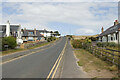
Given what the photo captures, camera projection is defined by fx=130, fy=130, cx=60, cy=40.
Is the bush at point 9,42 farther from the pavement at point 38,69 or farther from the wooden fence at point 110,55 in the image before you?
the wooden fence at point 110,55

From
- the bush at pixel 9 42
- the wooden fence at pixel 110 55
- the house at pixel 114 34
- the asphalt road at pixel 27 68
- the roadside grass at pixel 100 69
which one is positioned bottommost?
the asphalt road at pixel 27 68

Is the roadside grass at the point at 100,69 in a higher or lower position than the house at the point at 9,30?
lower

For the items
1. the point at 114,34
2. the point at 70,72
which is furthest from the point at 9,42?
the point at 114,34

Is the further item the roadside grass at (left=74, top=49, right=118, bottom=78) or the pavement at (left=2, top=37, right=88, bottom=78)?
the pavement at (left=2, top=37, right=88, bottom=78)

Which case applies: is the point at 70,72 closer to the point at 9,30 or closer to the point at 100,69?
the point at 100,69

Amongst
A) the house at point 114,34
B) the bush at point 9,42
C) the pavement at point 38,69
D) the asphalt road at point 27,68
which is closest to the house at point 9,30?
the bush at point 9,42

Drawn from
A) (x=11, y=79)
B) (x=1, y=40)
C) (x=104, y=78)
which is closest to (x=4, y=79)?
(x=11, y=79)

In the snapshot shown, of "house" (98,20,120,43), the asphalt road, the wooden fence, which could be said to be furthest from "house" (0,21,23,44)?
the wooden fence

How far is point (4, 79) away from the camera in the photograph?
7.97 meters

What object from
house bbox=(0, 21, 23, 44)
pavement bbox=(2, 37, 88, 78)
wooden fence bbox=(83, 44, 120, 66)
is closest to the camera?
pavement bbox=(2, 37, 88, 78)

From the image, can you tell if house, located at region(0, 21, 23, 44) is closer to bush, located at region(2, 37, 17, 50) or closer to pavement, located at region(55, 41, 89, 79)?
bush, located at region(2, 37, 17, 50)

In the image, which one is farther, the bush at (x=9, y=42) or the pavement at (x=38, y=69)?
the bush at (x=9, y=42)

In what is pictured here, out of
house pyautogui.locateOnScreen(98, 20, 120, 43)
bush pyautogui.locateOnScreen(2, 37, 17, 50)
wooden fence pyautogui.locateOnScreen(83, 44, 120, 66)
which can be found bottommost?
wooden fence pyautogui.locateOnScreen(83, 44, 120, 66)

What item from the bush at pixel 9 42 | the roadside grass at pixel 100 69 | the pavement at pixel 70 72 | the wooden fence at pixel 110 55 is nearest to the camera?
the roadside grass at pixel 100 69
